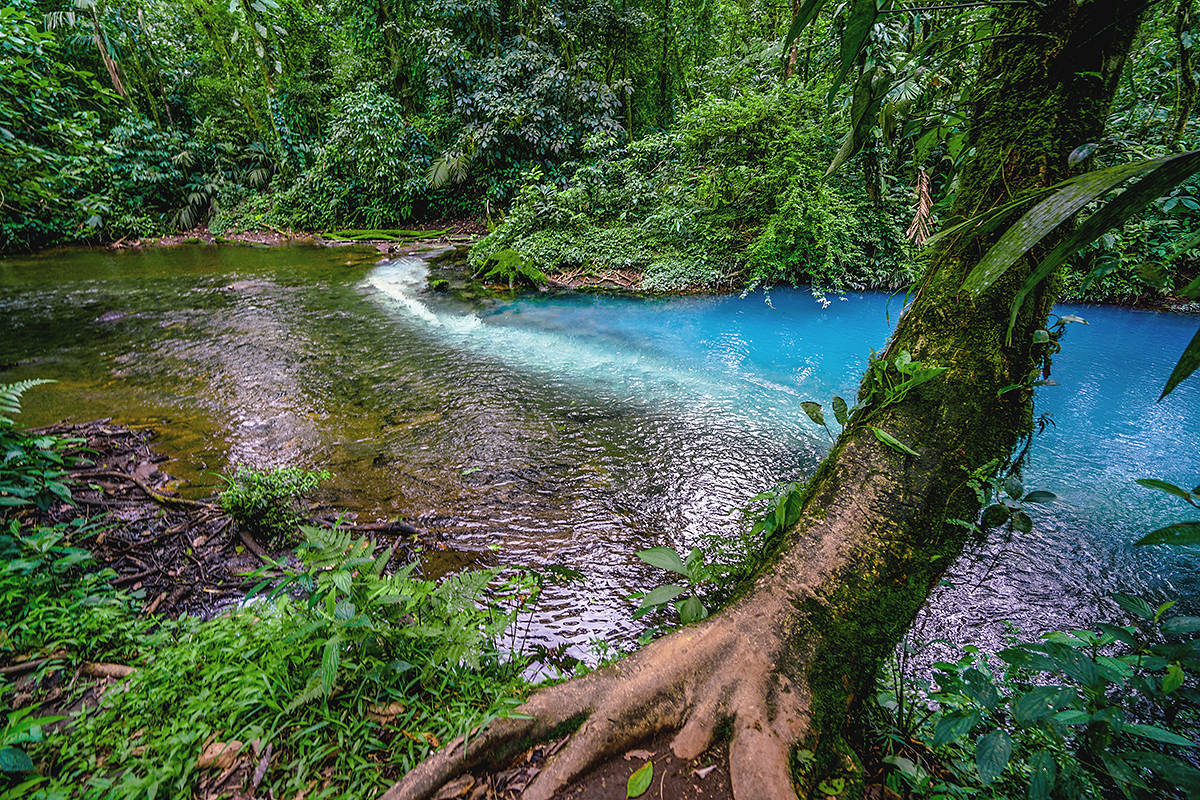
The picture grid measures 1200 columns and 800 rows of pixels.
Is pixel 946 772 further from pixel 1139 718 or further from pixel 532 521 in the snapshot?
pixel 532 521

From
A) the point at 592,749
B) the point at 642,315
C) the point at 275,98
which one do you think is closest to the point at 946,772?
the point at 592,749

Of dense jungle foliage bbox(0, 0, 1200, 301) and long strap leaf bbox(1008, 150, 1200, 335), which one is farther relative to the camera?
dense jungle foliage bbox(0, 0, 1200, 301)

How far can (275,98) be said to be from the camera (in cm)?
1664

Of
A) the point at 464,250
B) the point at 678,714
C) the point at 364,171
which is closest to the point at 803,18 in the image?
the point at 678,714

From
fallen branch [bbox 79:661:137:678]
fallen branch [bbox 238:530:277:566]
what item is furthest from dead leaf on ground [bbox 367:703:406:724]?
fallen branch [bbox 238:530:277:566]

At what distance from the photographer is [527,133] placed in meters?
12.1

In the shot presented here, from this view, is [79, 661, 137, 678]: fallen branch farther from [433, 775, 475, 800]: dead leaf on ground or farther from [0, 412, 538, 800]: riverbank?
[433, 775, 475, 800]: dead leaf on ground

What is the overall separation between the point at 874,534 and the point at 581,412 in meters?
3.04

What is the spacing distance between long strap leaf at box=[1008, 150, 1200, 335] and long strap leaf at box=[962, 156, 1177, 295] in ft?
0.06

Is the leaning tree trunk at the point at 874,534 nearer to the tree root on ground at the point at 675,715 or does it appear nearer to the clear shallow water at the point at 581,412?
the tree root on ground at the point at 675,715

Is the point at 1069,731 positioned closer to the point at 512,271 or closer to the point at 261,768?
the point at 261,768

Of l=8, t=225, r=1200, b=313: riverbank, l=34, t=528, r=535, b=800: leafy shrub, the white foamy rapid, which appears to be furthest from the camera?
l=8, t=225, r=1200, b=313: riverbank

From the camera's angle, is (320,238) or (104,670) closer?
(104,670)

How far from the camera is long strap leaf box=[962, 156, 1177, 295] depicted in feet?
1.78
